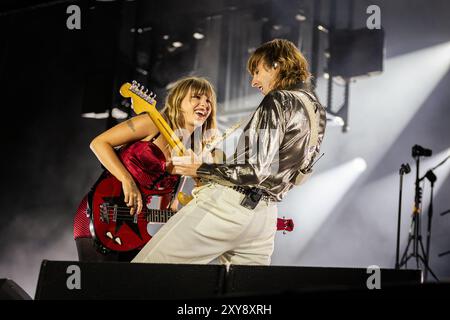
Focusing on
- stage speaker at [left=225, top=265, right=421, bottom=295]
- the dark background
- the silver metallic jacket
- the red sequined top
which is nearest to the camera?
stage speaker at [left=225, top=265, right=421, bottom=295]

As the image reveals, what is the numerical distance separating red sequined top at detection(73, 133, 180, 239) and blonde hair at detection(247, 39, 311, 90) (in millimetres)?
846

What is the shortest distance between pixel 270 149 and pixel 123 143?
1194mm

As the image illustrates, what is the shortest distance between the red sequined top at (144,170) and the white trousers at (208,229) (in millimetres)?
835

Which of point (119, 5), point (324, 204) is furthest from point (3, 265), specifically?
point (324, 204)

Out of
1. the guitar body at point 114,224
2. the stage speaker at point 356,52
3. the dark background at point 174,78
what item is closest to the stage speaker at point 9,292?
the guitar body at point 114,224

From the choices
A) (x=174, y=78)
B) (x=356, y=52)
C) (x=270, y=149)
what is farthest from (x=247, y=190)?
(x=174, y=78)

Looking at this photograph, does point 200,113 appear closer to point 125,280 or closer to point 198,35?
point 125,280

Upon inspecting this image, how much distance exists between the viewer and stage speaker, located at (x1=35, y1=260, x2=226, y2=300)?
5.44 ft

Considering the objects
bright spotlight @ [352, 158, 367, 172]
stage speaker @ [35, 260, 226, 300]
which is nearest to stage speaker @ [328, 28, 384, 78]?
bright spotlight @ [352, 158, 367, 172]

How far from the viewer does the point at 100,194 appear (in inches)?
119

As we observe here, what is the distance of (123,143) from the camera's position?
Answer: 10.1 ft

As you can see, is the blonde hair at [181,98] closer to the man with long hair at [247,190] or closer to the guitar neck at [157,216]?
the guitar neck at [157,216]

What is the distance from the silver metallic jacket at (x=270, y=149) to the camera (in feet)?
7.00

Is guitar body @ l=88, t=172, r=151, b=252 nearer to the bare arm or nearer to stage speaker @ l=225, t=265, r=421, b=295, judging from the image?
the bare arm
